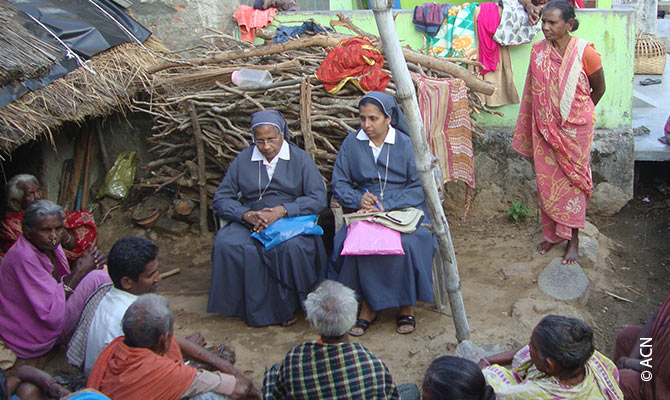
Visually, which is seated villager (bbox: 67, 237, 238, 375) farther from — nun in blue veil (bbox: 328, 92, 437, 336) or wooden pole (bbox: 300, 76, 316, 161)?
wooden pole (bbox: 300, 76, 316, 161)

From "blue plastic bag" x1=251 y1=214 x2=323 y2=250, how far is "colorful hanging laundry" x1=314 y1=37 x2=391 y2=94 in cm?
138

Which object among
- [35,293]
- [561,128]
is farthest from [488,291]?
[35,293]

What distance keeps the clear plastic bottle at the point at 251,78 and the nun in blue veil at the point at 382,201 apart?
3.98 feet

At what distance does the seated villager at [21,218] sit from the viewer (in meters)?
4.66

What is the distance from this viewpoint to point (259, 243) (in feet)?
15.1

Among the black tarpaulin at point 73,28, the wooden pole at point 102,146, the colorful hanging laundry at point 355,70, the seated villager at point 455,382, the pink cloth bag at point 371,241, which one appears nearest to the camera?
the seated villager at point 455,382

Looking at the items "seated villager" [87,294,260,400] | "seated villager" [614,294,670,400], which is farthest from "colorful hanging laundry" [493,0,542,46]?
"seated villager" [87,294,260,400]

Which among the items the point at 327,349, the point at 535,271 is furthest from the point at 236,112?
the point at 327,349

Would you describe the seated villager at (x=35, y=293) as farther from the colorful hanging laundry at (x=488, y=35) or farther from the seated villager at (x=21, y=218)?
the colorful hanging laundry at (x=488, y=35)

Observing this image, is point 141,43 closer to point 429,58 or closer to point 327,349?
point 429,58

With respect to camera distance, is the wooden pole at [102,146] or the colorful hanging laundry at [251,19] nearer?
the wooden pole at [102,146]

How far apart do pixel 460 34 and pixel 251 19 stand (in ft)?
7.93

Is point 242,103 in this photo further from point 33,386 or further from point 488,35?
point 33,386

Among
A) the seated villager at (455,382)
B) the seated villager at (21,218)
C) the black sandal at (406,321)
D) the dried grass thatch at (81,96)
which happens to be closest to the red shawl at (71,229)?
the seated villager at (21,218)
